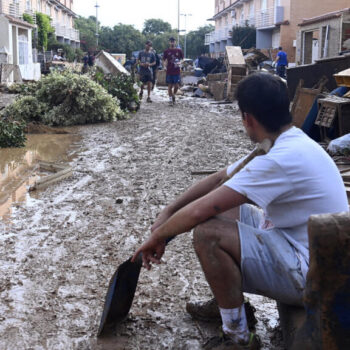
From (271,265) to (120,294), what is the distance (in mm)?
1005

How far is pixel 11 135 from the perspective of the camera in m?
9.23

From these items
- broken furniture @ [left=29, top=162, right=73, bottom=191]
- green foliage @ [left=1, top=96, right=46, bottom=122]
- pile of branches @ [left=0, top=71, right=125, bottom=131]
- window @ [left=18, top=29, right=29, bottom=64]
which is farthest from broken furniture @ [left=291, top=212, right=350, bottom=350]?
window @ [left=18, top=29, right=29, bottom=64]

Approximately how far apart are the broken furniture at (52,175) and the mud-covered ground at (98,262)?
133mm

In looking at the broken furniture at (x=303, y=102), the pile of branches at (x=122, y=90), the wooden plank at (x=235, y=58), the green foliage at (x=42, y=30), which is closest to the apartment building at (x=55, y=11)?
the green foliage at (x=42, y=30)

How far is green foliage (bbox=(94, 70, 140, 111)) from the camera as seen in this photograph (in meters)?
14.3

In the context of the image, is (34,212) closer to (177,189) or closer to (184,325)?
(177,189)

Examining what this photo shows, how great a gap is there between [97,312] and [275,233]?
1.35 m

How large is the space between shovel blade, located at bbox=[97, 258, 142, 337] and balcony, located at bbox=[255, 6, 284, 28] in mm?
41968

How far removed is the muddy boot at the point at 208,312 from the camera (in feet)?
10.3

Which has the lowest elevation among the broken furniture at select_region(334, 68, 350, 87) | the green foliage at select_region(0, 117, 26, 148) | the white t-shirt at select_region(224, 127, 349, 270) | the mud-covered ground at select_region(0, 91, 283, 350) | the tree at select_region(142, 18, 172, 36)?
the mud-covered ground at select_region(0, 91, 283, 350)

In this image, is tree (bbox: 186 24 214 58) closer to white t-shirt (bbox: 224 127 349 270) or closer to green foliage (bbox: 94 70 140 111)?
green foliage (bbox: 94 70 140 111)

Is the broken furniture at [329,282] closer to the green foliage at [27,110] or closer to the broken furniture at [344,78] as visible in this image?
the broken furniture at [344,78]

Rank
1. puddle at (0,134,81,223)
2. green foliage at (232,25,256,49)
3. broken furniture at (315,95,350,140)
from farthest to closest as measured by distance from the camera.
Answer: green foliage at (232,25,256,49), broken furniture at (315,95,350,140), puddle at (0,134,81,223)

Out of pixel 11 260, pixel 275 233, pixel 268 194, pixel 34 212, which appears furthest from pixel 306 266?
pixel 34 212
